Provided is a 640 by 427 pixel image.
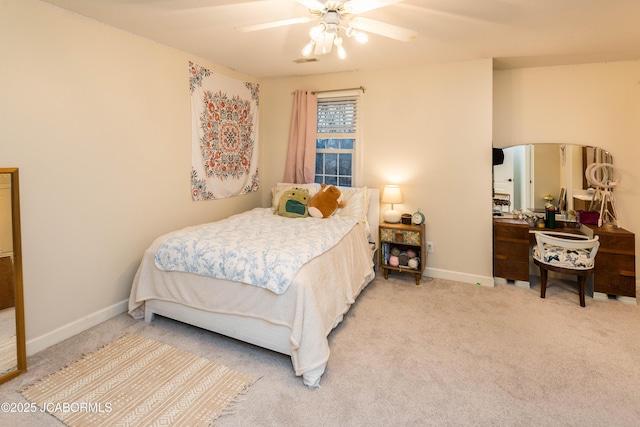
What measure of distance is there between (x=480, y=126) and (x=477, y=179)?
55 cm

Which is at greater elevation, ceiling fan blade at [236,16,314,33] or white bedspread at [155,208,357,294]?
ceiling fan blade at [236,16,314,33]

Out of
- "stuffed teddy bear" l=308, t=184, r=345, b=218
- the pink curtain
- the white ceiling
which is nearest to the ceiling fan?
the white ceiling

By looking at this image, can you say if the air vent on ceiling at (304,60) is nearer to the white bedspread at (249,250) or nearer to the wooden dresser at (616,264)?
the white bedspread at (249,250)

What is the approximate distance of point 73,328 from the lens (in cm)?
239

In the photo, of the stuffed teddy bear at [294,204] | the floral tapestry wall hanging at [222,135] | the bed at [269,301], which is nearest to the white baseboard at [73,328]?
the bed at [269,301]

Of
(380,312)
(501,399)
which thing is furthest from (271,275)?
(501,399)

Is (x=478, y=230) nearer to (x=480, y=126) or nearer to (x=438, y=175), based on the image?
(x=438, y=175)

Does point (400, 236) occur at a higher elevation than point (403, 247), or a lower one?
higher

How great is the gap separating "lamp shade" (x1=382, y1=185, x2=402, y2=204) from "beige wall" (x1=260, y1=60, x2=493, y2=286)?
0.72 feet

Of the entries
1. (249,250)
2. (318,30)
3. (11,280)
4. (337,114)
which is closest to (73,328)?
(11,280)

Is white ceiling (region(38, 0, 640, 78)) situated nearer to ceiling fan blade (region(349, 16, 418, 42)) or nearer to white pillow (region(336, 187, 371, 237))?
ceiling fan blade (region(349, 16, 418, 42))

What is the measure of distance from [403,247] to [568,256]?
1.49 m

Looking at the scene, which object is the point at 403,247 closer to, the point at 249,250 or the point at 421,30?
the point at 249,250

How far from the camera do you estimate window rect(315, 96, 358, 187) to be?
3922 millimetres
